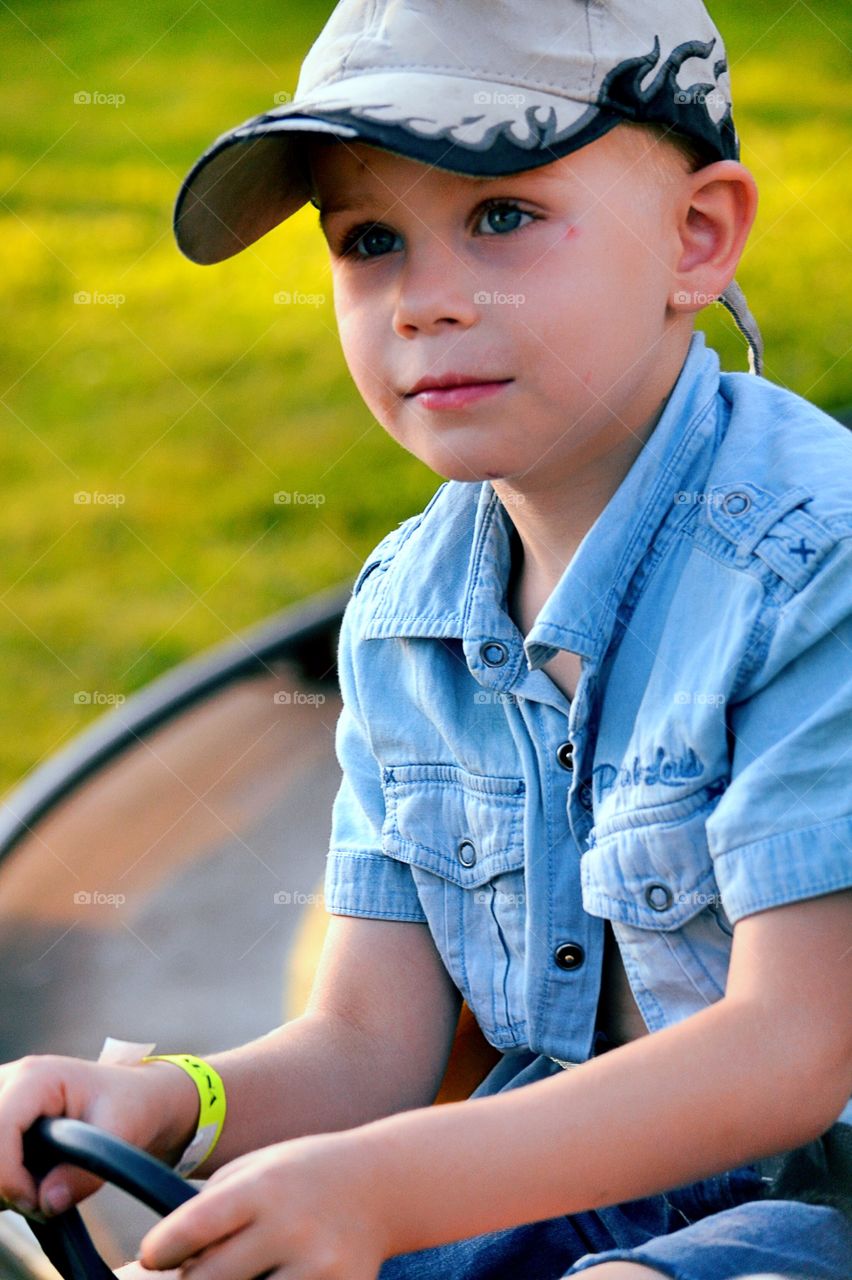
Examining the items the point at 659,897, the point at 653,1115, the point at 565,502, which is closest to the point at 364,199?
the point at 565,502

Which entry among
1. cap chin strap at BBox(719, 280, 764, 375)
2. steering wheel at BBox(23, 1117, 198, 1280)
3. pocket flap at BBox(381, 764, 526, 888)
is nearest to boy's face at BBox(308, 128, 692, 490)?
cap chin strap at BBox(719, 280, 764, 375)

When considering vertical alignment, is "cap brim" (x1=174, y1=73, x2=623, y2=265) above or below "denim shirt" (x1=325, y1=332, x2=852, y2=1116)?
above

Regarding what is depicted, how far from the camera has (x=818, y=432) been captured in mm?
966

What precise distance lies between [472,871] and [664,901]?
0.58 ft

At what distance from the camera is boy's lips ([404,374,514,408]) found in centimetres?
95

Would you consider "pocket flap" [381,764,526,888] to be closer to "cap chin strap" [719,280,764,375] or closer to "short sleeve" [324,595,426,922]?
"short sleeve" [324,595,426,922]

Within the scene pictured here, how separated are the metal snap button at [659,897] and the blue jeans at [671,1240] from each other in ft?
0.53

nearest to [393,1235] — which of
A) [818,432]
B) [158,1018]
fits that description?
[818,432]

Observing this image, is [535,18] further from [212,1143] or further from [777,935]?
[212,1143]

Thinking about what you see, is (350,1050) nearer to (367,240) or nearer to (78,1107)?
(78,1107)

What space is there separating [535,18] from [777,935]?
530mm

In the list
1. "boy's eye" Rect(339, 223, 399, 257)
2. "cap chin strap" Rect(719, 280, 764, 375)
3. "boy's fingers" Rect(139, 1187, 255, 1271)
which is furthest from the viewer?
"cap chin strap" Rect(719, 280, 764, 375)

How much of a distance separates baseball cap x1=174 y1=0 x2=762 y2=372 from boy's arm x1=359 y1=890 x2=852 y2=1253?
455 millimetres

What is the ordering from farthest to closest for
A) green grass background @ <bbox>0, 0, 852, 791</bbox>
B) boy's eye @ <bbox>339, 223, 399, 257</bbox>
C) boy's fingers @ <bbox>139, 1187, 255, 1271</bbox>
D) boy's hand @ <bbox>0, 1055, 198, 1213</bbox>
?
green grass background @ <bbox>0, 0, 852, 791</bbox> → boy's eye @ <bbox>339, 223, 399, 257</bbox> → boy's hand @ <bbox>0, 1055, 198, 1213</bbox> → boy's fingers @ <bbox>139, 1187, 255, 1271</bbox>
